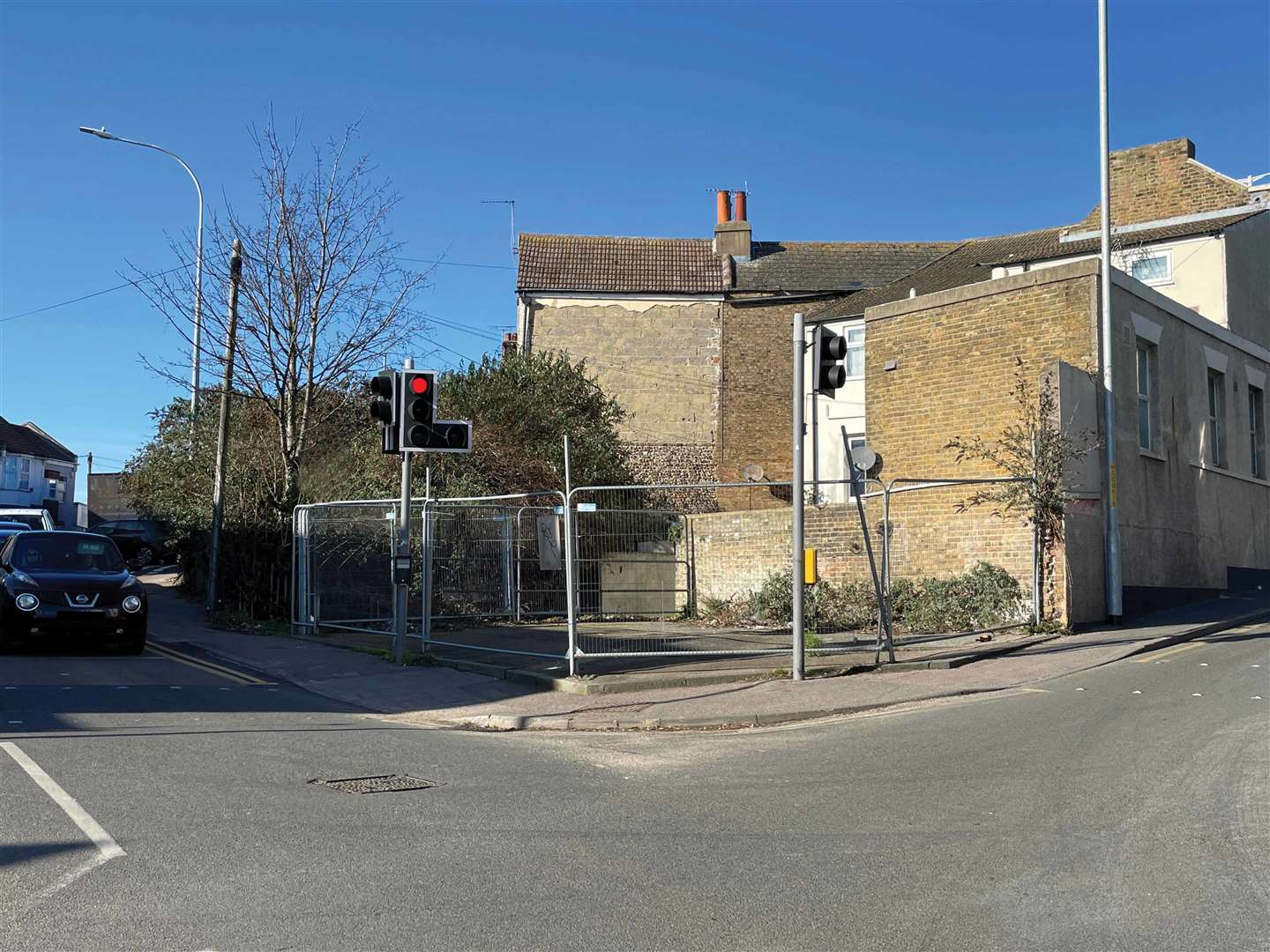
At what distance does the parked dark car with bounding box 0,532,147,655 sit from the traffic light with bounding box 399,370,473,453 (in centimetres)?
445

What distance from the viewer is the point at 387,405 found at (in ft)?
43.3

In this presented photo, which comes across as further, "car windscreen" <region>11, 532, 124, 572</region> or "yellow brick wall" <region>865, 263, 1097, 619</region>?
"yellow brick wall" <region>865, 263, 1097, 619</region>

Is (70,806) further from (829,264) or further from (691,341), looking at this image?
(829,264)

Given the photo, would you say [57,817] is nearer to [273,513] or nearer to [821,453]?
[273,513]

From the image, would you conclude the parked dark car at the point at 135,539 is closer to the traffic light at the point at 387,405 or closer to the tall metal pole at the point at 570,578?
the traffic light at the point at 387,405

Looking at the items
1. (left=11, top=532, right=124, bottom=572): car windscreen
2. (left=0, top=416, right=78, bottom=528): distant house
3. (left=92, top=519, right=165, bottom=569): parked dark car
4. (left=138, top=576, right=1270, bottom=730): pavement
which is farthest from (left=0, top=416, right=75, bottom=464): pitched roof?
(left=138, top=576, right=1270, bottom=730): pavement

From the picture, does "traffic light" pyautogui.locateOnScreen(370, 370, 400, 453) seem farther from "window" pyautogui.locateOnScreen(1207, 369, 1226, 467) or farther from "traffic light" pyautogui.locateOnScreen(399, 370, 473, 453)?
"window" pyautogui.locateOnScreen(1207, 369, 1226, 467)

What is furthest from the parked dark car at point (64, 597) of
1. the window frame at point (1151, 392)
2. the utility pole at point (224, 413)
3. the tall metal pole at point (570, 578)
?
the window frame at point (1151, 392)

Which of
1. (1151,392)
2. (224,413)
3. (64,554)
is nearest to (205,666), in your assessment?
(64,554)

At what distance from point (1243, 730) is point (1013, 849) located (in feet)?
12.6

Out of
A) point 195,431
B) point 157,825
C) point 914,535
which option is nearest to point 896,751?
point 157,825

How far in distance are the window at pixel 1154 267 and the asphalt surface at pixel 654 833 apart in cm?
1862

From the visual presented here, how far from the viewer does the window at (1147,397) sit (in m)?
18.4

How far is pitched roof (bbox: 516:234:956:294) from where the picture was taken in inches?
1411
